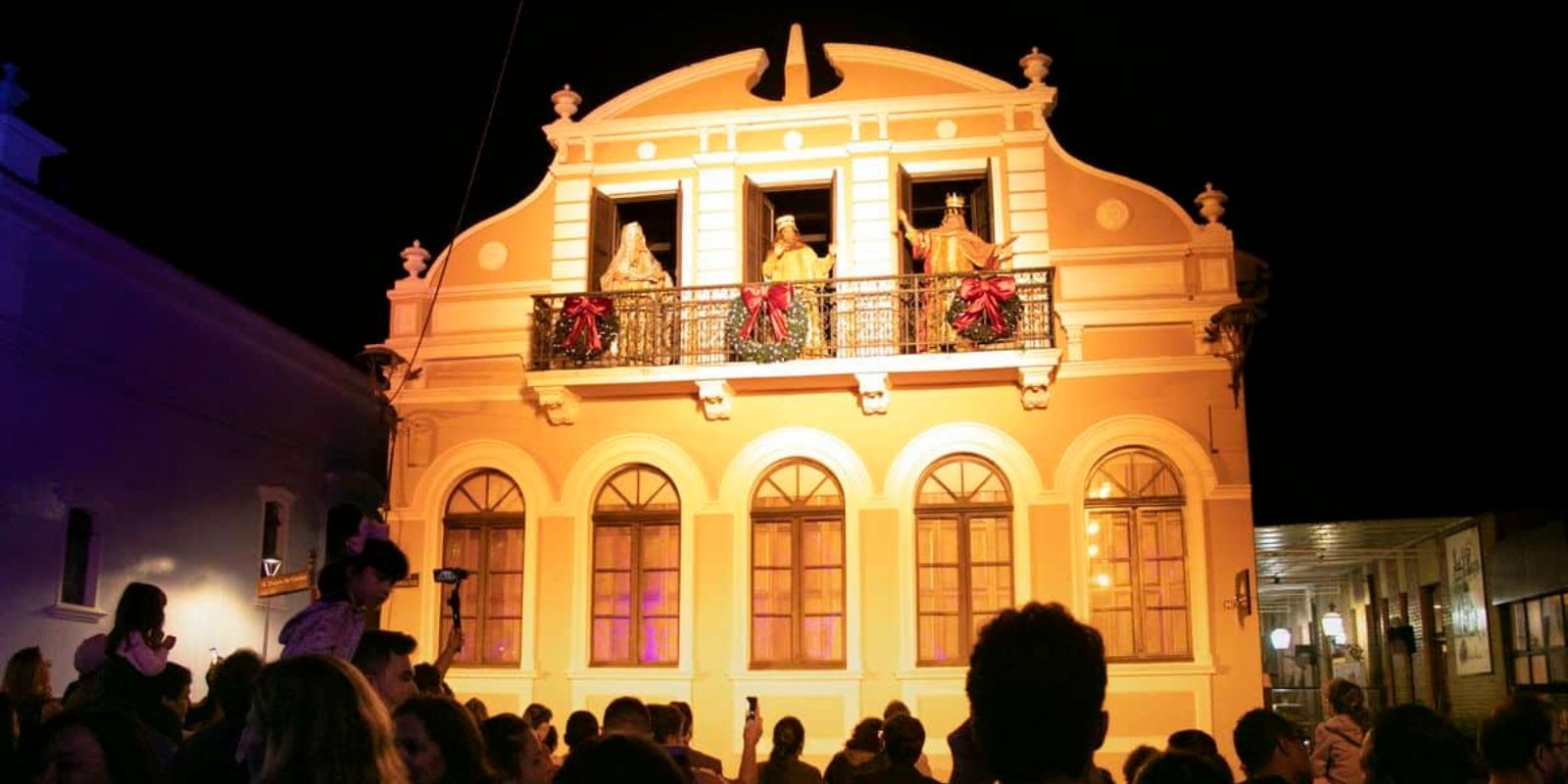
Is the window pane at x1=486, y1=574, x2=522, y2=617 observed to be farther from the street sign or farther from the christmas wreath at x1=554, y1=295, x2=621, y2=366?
the street sign

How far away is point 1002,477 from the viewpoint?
603 inches

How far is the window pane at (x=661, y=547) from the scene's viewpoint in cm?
1575

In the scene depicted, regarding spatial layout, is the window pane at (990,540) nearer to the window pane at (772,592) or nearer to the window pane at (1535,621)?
the window pane at (772,592)

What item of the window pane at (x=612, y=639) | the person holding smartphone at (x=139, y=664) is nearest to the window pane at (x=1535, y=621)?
the window pane at (x=612, y=639)

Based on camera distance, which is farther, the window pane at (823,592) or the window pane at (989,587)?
the window pane at (823,592)

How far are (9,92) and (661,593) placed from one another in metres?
8.79

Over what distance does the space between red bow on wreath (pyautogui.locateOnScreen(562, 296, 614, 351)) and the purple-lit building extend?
208 inches

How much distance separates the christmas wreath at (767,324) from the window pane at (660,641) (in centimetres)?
298

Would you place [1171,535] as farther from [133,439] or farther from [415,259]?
[133,439]

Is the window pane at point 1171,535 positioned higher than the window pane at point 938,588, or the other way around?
the window pane at point 1171,535

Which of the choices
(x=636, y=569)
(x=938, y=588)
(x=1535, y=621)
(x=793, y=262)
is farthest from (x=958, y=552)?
(x=1535, y=621)

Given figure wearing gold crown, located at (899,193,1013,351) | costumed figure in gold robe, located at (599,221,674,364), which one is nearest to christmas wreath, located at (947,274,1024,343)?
figure wearing gold crown, located at (899,193,1013,351)

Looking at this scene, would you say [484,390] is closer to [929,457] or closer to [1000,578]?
[929,457]

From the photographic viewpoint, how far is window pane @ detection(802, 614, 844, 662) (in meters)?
15.2
